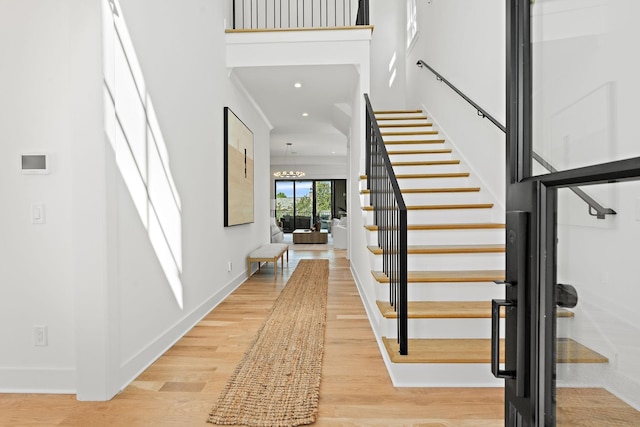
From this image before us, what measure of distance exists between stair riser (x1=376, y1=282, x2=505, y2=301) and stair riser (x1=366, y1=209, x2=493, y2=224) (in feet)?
3.03

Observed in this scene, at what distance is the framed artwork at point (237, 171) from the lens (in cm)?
441

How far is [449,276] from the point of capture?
106 inches

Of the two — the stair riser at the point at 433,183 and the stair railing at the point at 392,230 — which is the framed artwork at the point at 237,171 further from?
the stair riser at the point at 433,183

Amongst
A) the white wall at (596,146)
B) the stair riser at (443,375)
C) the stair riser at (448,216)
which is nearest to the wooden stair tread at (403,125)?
the stair riser at (448,216)

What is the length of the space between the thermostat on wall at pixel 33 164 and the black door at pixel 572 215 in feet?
7.53

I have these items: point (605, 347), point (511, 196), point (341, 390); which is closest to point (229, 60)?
point (341, 390)

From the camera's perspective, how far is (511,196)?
3.01 feet

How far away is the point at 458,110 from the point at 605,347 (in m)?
3.97

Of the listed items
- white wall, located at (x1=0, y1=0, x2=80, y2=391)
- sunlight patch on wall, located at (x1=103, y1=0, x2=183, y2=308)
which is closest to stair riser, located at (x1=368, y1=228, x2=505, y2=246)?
sunlight patch on wall, located at (x1=103, y1=0, x2=183, y2=308)

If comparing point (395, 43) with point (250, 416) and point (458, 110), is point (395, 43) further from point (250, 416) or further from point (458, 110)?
point (250, 416)

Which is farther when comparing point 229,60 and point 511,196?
point 229,60

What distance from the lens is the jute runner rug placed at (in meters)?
1.92

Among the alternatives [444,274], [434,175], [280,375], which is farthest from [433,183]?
[280,375]

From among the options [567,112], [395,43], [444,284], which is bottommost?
[444,284]
